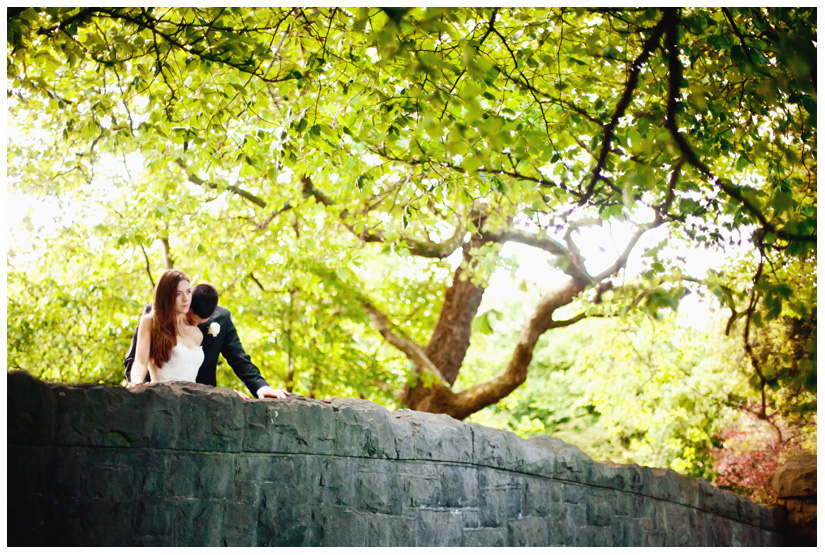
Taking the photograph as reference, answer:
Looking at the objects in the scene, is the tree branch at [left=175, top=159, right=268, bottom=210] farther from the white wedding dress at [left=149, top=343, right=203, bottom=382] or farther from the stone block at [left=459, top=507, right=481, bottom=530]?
the stone block at [left=459, top=507, right=481, bottom=530]

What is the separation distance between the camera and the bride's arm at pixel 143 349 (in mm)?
3385

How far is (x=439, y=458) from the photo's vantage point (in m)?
3.33

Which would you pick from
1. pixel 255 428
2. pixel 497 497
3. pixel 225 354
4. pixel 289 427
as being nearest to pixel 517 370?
pixel 497 497

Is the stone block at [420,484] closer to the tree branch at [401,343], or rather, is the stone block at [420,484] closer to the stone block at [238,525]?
the stone block at [238,525]

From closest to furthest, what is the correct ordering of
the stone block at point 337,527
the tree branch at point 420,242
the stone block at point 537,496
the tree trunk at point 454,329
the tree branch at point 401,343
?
the stone block at point 337,527 → the stone block at point 537,496 → the tree branch at point 420,242 → the tree branch at point 401,343 → the tree trunk at point 454,329

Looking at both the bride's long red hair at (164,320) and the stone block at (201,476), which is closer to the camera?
the stone block at (201,476)

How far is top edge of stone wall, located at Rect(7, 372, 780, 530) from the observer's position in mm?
2383

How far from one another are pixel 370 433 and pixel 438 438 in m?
0.41

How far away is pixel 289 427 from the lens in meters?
2.88

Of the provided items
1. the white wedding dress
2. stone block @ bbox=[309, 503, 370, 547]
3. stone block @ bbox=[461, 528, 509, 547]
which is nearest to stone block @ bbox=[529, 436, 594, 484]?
stone block @ bbox=[461, 528, 509, 547]

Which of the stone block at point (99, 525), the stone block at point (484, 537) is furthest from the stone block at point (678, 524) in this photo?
the stone block at point (99, 525)

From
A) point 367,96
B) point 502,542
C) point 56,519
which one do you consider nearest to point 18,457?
point 56,519

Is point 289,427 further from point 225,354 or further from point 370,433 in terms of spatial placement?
point 225,354

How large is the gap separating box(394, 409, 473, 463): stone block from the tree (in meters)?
1.14
